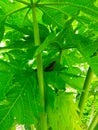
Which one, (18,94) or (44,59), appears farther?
(44,59)

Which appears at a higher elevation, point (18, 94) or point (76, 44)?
point (76, 44)

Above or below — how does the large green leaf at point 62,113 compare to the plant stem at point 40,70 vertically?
below

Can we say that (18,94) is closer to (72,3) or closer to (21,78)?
(21,78)

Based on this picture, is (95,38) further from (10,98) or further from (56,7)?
(10,98)

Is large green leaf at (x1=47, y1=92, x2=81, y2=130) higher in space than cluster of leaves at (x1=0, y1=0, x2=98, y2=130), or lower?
lower

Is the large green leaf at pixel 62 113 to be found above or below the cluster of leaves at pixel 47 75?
below

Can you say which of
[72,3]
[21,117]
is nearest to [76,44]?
[72,3]

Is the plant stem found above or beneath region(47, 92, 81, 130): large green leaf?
above

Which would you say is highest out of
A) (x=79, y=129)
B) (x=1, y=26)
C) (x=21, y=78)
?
(x=1, y=26)

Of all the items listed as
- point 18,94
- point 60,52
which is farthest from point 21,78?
point 60,52
